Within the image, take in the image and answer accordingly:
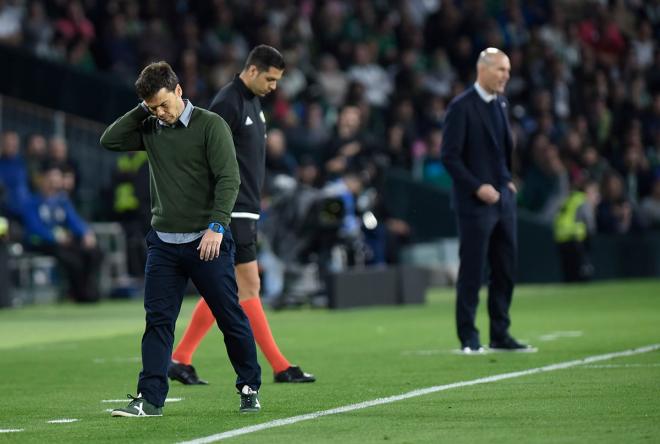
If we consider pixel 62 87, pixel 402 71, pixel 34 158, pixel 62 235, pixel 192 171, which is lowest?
pixel 192 171

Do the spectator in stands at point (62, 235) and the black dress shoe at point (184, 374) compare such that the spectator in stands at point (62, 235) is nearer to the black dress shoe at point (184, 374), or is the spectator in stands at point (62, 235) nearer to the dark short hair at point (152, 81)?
the black dress shoe at point (184, 374)

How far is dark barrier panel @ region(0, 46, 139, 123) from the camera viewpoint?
25.2 meters

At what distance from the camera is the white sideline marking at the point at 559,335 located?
14.7 meters

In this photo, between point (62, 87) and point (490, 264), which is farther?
point (62, 87)

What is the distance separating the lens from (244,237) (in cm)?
1104

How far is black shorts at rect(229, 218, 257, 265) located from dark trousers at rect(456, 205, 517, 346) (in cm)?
246

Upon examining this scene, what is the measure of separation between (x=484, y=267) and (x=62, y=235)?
11.6 meters

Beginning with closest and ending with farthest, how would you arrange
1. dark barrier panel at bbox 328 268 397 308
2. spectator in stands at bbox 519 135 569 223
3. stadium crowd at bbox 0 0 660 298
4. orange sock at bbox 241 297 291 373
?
orange sock at bbox 241 297 291 373, dark barrier panel at bbox 328 268 397 308, stadium crowd at bbox 0 0 660 298, spectator in stands at bbox 519 135 569 223

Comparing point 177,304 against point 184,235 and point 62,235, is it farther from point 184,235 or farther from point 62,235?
point 62,235

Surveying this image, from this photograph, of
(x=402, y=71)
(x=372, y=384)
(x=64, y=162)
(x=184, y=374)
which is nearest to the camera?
(x=372, y=384)

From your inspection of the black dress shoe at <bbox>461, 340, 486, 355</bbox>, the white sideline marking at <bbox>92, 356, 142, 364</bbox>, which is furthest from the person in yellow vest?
the white sideline marking at <bbox>92, 356, 142, 364</bbox>

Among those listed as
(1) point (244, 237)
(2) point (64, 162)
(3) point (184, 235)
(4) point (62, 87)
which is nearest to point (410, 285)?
(2) point (64, 162)

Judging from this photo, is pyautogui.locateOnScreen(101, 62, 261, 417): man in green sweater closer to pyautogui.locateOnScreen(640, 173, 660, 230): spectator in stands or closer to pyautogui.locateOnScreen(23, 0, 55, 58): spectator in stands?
pyautogui.locateOnScreen(23, 0, 55, 58): spectator in stands

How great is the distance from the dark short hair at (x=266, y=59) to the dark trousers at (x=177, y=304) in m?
2.06
